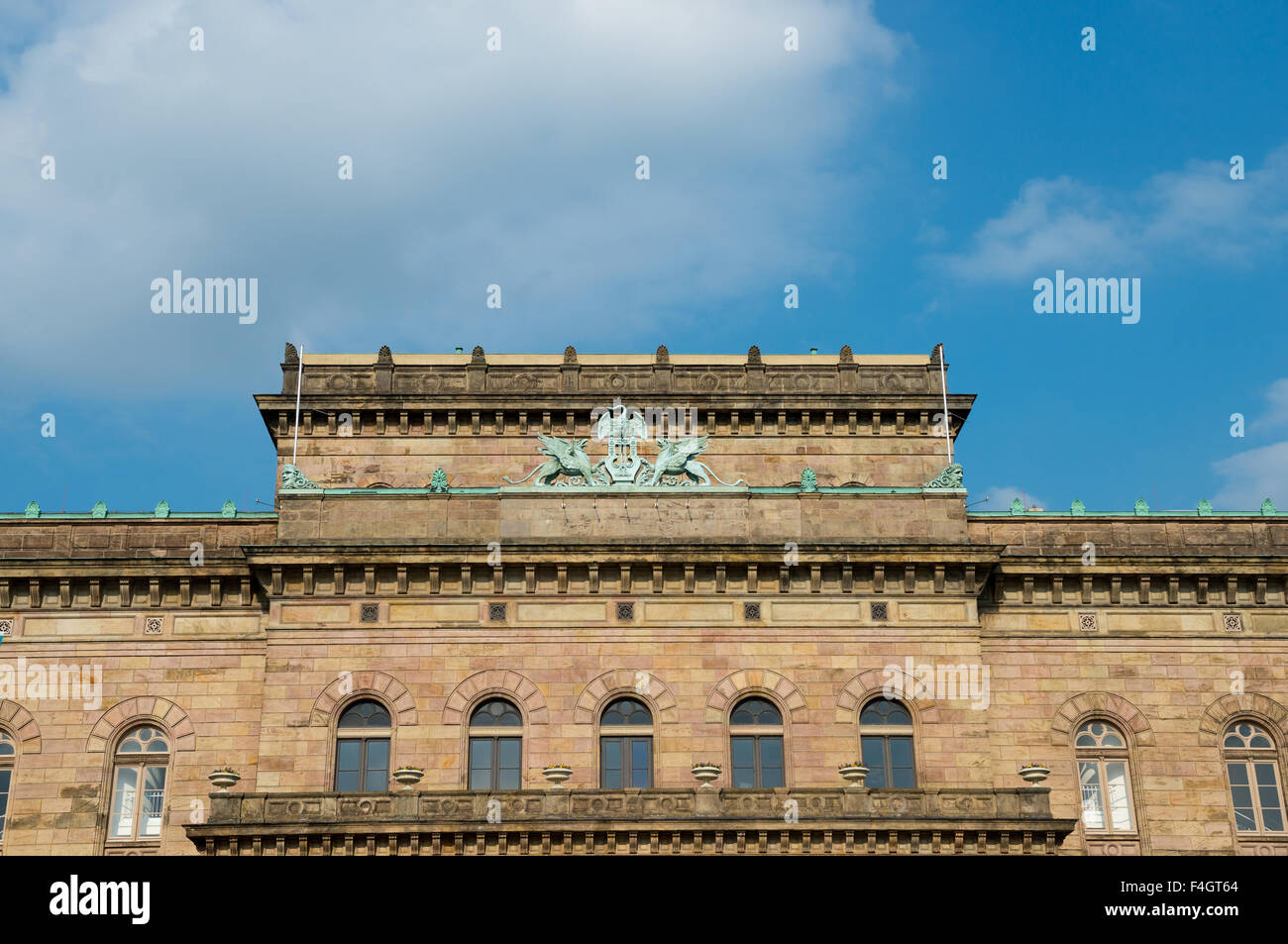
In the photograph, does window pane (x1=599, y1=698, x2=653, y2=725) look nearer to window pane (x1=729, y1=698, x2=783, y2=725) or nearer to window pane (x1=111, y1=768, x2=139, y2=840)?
window pane (x1=729, y1=698, x2=783, y2=725)

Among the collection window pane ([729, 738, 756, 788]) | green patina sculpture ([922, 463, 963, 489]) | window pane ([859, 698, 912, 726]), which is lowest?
window pane ([729, 738, 756, 788])

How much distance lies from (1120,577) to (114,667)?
A: 25.4 meters

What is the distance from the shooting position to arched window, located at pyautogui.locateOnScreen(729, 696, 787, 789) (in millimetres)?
37031

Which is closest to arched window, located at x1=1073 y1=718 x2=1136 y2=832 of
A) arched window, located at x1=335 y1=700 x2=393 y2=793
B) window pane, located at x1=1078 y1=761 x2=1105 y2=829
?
window pane, located at x1=1078 y1=761 x2=1105 y2=829

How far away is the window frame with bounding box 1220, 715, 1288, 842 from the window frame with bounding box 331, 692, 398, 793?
2023 cm

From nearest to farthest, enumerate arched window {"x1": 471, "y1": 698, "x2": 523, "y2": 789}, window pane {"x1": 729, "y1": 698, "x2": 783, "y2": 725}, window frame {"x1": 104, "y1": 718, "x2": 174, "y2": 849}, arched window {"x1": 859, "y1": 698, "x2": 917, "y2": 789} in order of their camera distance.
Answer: arched window {"x1": 471, "y1": 698, "x2": 523, "y2": 789} → arched window {"x1": 859, "y1": 698, "x2": 917, "y2": 789} → window pane {"x1": 729, "y1": 698, "x2": 783, "y2": 725} → window frame {"x1": 104, "y1": 718, "x2": 174, "y2": 849}

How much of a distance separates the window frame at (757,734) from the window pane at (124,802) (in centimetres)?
1448

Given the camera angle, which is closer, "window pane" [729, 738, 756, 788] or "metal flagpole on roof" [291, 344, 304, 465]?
"window pane" [729, 738, 756, 788]

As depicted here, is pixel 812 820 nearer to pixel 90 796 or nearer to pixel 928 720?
pixel 928 720

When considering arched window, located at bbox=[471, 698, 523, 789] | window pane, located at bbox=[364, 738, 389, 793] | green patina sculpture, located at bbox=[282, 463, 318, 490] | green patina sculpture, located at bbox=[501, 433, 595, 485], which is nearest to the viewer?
window pane, located at bbox=[364, 738, 389, 793]

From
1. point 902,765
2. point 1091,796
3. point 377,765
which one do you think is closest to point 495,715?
point 377,765

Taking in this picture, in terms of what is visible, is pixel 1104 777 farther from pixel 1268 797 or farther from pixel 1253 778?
pixel 1268 797

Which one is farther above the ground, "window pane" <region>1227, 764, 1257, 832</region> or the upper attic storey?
the upper attic storey
